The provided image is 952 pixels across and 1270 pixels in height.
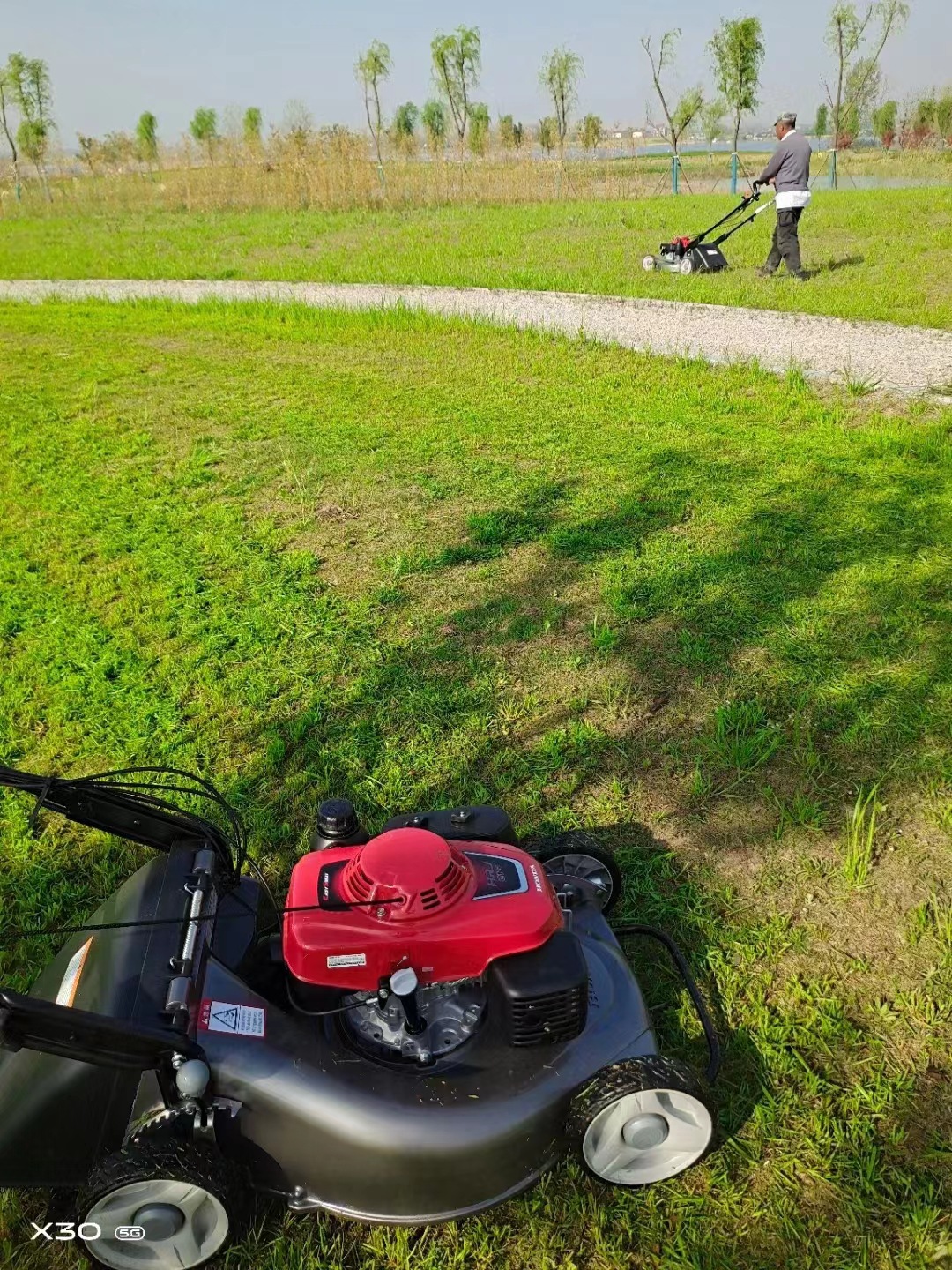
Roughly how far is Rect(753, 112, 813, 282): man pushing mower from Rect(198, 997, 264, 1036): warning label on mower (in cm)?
1063

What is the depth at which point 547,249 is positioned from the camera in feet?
46.8

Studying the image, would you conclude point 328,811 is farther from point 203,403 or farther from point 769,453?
point 203,403

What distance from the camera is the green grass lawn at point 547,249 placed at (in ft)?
33.6

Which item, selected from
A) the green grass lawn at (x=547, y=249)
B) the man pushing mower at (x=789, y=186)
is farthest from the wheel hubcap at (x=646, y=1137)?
the man pushing mower at (x=789, y=186)

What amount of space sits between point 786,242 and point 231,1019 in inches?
436

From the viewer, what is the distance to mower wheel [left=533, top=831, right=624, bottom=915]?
2467mm

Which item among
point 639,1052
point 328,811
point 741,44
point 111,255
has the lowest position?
point 639,1052

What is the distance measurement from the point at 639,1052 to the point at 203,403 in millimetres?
6920

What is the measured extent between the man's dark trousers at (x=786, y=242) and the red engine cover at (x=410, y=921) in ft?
34.2

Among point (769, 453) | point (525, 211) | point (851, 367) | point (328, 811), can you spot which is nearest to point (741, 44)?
point (525, 211)

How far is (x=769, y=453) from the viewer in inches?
228

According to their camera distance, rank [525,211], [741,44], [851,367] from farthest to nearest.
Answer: [741,44] < [525,211] < [851,367]

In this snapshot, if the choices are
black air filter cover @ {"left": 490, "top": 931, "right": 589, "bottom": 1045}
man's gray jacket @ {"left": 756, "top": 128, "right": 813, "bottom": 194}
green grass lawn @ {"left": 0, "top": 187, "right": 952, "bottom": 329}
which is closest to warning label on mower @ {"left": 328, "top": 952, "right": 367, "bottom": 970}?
black air filter cover @ {"left": 490, "top": 931, "right": 589, "bottom": 1045}

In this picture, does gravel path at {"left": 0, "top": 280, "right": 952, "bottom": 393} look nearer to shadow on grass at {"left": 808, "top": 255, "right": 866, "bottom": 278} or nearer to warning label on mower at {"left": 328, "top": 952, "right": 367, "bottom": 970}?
shadow on grass at {"left": 808, "top": 255, "right": 866, "bottom": 278}
